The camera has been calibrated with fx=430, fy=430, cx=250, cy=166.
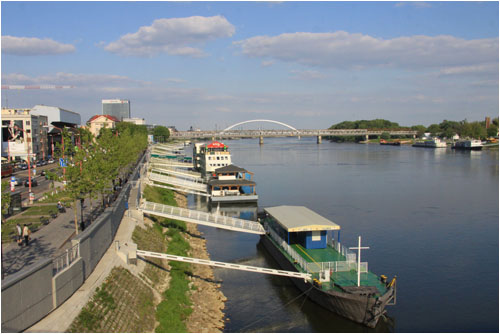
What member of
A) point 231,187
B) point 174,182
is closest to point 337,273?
point 231,187

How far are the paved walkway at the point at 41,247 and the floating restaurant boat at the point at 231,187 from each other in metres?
20.3

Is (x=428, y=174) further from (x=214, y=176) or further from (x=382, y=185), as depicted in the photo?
(x=214, y=176)

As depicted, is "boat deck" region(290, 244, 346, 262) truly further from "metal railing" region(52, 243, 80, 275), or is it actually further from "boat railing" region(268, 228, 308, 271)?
"metal railing" region(52, 243, 80, 275)

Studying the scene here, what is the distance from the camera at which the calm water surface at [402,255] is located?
58.1 ft

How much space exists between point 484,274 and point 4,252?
74.4ft

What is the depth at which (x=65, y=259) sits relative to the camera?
525 inches

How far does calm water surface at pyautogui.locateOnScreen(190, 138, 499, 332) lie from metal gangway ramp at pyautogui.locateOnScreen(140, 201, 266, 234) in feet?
4.68

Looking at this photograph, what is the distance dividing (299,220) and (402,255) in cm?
717

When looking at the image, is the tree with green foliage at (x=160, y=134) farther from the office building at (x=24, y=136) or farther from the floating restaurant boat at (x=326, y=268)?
the floating restaurant boat at (x=326, y=268)

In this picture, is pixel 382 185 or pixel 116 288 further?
pixel 382 185

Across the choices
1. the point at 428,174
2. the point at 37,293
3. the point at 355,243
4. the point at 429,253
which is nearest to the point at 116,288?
the point at 37,293

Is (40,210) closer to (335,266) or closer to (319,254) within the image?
(319,254)

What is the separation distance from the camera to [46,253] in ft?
54.7

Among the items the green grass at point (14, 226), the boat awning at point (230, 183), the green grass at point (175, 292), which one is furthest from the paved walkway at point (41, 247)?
the boat awning at point (230, 183)
